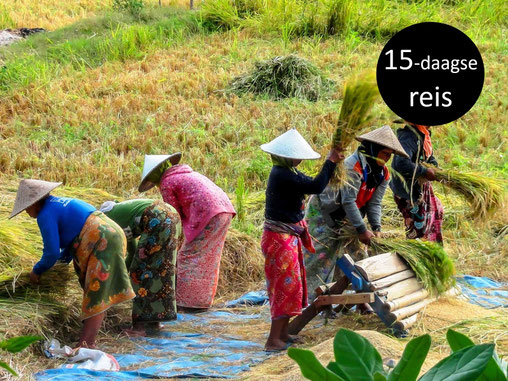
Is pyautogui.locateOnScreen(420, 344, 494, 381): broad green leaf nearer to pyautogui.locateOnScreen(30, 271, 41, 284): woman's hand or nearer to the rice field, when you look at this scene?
the rice field

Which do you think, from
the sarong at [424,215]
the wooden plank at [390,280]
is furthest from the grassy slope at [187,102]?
the wooden plank at [390,280]

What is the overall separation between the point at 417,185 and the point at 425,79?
1530 millimetres

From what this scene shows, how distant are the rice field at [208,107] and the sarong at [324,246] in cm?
53

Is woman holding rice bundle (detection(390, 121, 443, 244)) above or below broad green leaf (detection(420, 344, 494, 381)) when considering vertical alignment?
below

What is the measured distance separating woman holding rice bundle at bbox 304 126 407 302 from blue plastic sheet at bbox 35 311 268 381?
746mm

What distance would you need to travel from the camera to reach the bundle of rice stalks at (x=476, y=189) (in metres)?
5.71

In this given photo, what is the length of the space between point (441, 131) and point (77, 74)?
17.9 ft

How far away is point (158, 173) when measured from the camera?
571 centimetres

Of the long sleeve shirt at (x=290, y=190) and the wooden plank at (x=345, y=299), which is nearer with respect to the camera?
the long sleeve shirt at (x=290, y=190)

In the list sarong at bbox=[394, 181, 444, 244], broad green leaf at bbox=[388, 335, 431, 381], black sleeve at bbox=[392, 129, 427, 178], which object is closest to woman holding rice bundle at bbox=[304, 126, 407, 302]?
black sleeve at bbox=[392, 129, 427, 178]

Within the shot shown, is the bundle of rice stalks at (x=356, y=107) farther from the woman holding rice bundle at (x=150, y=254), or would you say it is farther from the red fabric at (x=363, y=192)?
the woman holding rice bundle at (x=150, y=254)

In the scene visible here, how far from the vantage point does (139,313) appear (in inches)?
209

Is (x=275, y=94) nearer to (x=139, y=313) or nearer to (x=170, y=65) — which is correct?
(x=170, y=65)

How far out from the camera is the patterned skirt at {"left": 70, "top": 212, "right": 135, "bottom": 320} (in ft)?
15.3
